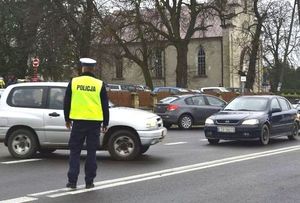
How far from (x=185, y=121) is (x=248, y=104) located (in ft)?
21.5

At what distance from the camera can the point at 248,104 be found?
1612cm

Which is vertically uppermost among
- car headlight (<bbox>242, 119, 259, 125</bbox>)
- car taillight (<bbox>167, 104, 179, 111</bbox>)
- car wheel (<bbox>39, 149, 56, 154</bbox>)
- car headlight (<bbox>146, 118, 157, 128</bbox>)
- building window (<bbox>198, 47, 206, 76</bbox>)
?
building window (<bbox>198, 47, 206, 76</bbox>)

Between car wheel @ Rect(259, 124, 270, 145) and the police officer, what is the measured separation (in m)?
7.85

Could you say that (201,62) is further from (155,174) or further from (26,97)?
(155,174)

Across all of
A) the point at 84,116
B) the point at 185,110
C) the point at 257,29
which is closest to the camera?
the point at 84,116

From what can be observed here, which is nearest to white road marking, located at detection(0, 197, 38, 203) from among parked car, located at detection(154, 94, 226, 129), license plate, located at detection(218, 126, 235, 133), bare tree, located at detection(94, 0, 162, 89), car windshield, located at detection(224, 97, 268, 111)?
license plate, located at detection(218, 126, 235, 133)

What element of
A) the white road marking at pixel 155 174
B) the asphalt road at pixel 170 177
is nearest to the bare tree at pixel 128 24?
the asphalt road at pixel 170 177

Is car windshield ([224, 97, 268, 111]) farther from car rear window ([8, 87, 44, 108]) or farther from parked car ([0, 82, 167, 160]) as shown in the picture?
car rear window ([8, 87, 44, 108])

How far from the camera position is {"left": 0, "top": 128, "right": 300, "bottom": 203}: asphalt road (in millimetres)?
7738

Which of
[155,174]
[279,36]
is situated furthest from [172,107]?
[279,36]

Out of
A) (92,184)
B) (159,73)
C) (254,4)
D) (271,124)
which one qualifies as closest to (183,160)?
(92,184)

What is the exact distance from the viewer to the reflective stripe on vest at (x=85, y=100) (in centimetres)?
809

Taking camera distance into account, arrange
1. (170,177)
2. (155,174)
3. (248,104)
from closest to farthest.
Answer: (170,177) < (155,174) < (248,104)

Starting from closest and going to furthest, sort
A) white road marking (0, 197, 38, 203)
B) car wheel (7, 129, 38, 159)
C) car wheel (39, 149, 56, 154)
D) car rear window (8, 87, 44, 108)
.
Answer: white road marking (0, 197, 38, 203) → car wheel (7, 129, 38, 159) → car rear window (8, 87, 44, 108) → car wheel (39, 149, 56, 154)
